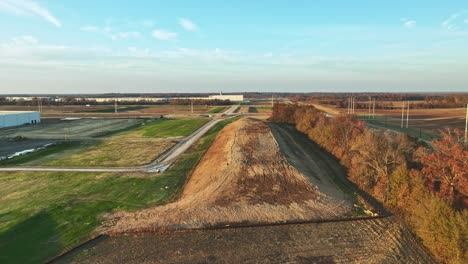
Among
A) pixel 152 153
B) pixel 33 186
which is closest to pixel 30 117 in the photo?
pixel 152 153

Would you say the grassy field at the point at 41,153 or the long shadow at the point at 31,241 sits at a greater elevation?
the grassy field at the point at 41,153

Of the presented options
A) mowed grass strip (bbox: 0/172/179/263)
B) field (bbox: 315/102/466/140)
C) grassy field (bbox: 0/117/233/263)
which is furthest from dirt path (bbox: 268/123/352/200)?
field (bbox: 315/102/466/140)

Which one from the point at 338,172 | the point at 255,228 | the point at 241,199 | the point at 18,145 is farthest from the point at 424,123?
the point at 18,145

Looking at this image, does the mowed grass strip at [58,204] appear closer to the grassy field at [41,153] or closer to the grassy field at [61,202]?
the grassy field at [61,202]

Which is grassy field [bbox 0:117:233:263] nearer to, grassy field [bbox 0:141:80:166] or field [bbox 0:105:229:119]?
grassy field [bbox 0:141:80:166]

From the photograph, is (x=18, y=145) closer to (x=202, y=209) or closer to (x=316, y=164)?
(x=202, y=209)

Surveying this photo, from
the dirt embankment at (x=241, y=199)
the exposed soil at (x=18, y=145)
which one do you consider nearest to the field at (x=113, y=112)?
the exposed soil at (x=18, y=145)

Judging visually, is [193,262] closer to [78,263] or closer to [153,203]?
[78,263]
